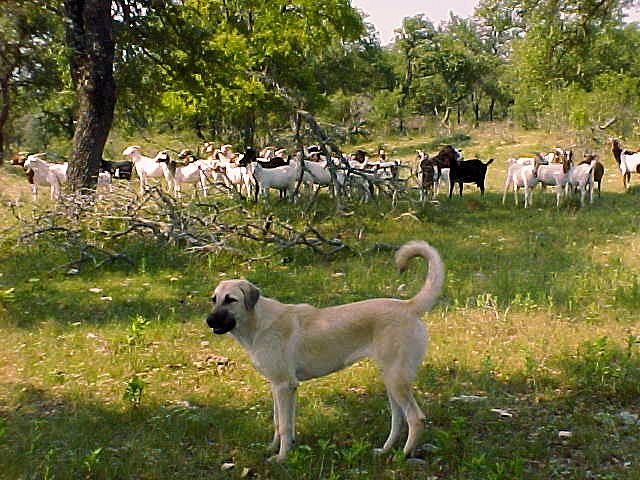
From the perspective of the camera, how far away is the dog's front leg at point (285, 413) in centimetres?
466

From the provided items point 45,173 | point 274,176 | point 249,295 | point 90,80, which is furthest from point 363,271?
point 45,173

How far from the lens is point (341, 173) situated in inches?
606

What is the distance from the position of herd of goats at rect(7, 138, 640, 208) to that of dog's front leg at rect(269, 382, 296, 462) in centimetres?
858

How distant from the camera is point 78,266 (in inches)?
417

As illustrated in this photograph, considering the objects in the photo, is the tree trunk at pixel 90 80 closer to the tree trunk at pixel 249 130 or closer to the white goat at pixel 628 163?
the white goat at pixel 628 163

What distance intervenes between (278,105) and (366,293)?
23.2 meters

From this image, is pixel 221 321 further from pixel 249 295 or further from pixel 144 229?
pixel 144 229

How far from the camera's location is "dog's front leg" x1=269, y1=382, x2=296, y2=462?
183 inches

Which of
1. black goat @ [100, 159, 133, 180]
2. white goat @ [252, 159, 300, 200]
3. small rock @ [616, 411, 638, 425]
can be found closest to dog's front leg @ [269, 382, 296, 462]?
small rock @ [616, 411, 638, 425]

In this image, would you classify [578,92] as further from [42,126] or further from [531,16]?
[42,126]

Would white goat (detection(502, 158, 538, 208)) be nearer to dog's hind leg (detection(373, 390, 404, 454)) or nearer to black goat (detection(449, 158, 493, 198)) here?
black goat (detection(449, 158, 493, 198))

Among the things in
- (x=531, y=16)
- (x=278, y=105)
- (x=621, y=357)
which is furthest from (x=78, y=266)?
(x=278, y=105)

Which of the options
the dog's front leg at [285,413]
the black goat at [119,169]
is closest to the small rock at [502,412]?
the dog's front leg at [285,413]

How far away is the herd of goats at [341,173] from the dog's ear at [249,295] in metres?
8.42
